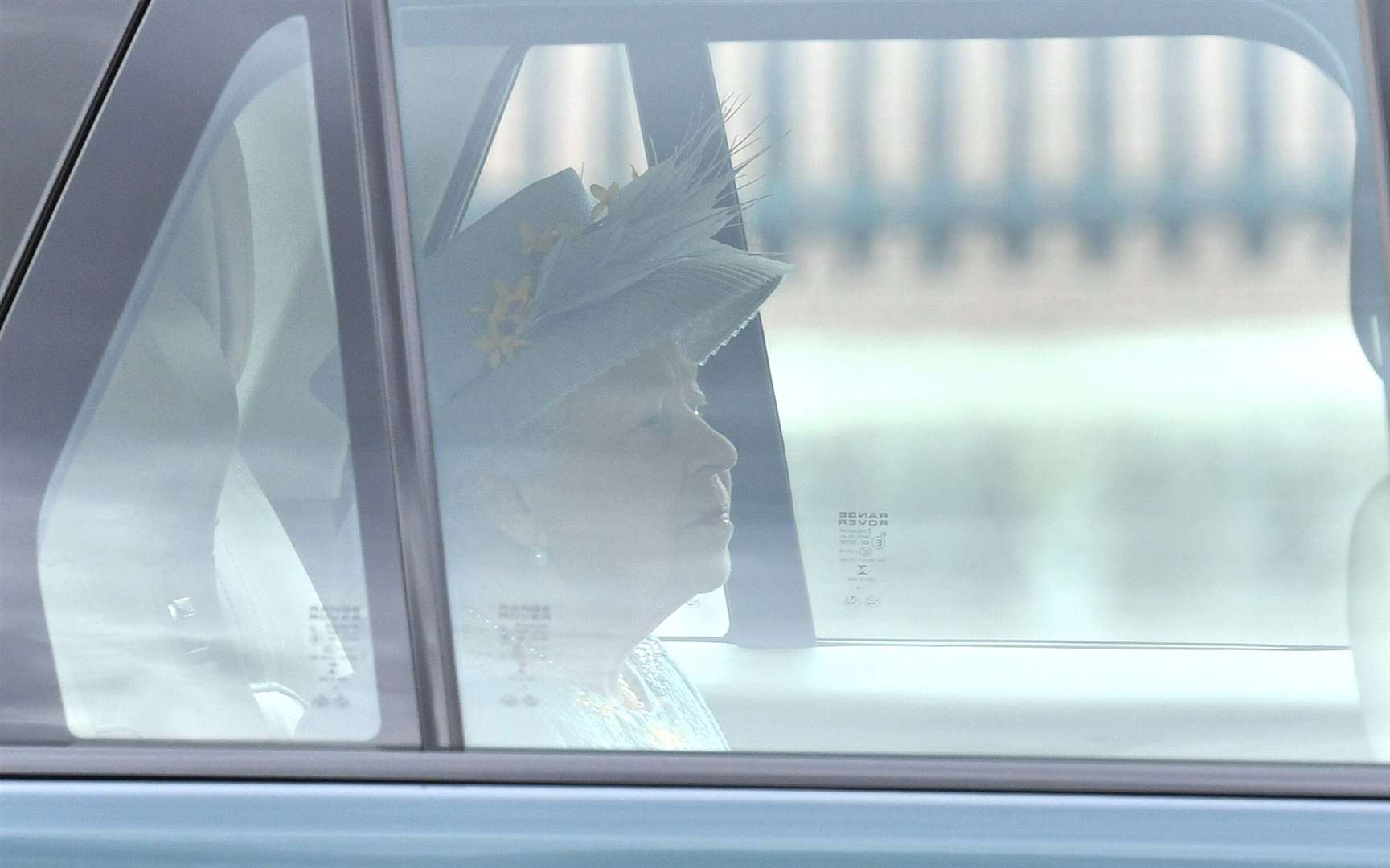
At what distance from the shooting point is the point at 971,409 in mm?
1279

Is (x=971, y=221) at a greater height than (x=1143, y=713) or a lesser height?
greater

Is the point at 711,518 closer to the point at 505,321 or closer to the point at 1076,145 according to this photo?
the point at 505,321

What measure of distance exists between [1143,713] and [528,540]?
54 centimetres

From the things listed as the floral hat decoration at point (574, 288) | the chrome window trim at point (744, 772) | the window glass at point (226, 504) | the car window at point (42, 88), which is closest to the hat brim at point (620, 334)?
the floral hat decoration at point (574, 288)

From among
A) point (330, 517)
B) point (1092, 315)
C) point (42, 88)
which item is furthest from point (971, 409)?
point (42, 88)

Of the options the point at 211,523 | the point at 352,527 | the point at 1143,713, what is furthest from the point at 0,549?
the point at 1143,713

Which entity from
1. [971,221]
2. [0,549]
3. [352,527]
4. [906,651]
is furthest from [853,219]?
[0,549]

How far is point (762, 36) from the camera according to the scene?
1.29 metres

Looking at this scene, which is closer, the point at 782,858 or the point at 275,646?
the point at 782,858

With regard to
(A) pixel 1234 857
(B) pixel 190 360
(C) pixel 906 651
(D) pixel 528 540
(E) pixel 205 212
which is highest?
(E) pixel 205 212

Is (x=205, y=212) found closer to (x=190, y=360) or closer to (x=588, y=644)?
(x=190, y=360)

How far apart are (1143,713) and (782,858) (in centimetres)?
34

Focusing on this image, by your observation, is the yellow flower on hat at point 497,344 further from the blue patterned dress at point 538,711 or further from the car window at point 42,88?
the car window at point 42,88

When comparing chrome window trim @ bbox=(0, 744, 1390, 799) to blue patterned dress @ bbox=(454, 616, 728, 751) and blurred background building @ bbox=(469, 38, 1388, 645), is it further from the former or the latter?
blurred background building @ bbox=(469, 38, 1388, 645)
